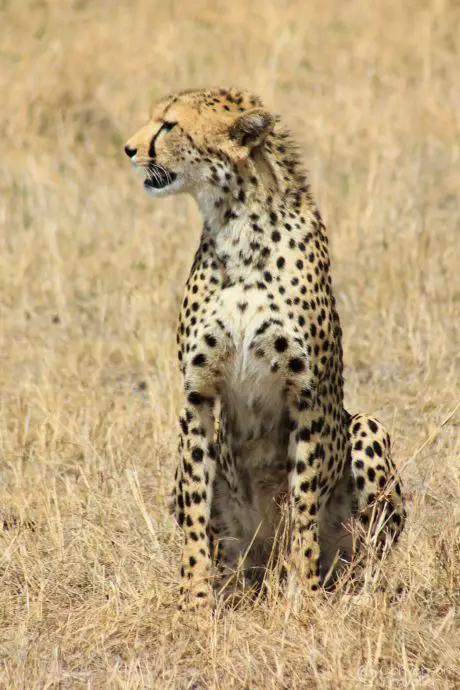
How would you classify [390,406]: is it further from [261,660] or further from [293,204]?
[261,660]

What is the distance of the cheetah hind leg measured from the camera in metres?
4.17

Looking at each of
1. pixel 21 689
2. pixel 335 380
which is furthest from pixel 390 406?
pixel 21 689

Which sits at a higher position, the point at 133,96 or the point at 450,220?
the point at 133,96

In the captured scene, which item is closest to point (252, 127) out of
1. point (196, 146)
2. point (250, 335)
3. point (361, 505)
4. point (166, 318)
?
point (196, 146)

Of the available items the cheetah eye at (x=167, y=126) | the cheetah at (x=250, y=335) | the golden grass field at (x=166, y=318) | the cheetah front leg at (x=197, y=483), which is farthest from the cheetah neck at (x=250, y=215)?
the golden grass field at (x=166, y=318)

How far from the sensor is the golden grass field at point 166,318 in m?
3.67

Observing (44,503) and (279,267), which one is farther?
(44,503)

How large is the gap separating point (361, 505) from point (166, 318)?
2.16m

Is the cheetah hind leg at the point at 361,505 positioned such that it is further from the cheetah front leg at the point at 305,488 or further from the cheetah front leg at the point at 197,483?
the cheetah front leg at the point at 197,483

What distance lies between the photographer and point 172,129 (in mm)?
4039

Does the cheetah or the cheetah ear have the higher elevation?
the cheetah ear

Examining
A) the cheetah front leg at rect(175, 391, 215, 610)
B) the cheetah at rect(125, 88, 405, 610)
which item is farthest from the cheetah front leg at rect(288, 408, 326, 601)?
the cheetah front leg at rect(175, 391, 215, 610)

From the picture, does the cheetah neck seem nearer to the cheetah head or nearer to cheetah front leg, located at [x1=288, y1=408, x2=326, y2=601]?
the cheetah head

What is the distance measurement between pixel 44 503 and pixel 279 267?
118 centimetres
